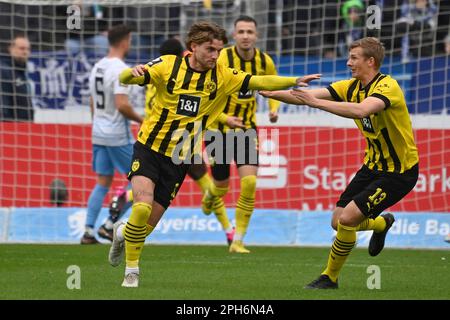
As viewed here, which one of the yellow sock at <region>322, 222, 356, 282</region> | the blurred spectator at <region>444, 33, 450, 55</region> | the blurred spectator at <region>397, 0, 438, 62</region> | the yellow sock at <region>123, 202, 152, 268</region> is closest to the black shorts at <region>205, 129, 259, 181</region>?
the yellow sock at <region>322, 222, 356, 282</region>

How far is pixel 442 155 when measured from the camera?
14148 millimetres

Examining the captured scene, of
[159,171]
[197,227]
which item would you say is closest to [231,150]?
[197,227]

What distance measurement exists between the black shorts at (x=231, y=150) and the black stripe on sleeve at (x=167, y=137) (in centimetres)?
323

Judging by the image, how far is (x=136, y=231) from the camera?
8586mm

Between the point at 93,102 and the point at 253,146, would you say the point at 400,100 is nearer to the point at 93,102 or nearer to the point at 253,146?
the point at 253,146

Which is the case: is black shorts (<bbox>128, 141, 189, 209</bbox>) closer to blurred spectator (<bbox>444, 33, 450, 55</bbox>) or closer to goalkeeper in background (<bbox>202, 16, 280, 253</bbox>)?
goalkeeper in background (<bbox>202, 16, 280, 253</bbox>)

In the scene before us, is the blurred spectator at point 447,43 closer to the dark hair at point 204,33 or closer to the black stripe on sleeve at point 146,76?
the dark hair at point 204,33

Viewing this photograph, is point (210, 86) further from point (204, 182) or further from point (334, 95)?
point (204, 182)

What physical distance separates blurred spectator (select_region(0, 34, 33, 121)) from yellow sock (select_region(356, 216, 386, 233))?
23.7ft

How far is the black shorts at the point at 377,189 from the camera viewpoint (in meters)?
8.67

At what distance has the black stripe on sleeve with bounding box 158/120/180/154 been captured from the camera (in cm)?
887

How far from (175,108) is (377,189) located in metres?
1.72

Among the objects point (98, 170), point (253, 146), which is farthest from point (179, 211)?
point (253, 146)
